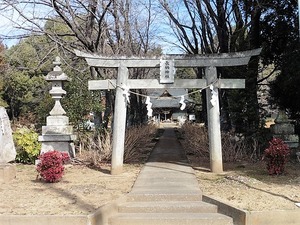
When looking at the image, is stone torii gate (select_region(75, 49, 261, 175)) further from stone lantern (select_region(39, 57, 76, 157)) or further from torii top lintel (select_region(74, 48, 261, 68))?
stone lantern (select_region(39, 57, 76, 157))

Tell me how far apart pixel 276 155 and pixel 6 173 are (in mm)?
6749

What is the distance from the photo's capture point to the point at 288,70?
589 inches

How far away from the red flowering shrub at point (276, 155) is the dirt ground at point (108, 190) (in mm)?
218

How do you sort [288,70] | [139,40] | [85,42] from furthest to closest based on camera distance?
1. [139,40]
2. [85,42]
3. [288,70]

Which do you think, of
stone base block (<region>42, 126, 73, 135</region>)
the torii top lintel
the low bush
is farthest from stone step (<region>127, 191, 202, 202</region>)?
the low bush

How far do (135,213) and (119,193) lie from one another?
0.88m

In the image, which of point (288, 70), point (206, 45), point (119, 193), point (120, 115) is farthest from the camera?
point (206, 45)

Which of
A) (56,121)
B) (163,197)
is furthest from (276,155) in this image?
(56,121)

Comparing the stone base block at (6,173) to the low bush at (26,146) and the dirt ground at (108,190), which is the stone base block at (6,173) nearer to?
the dirt ground at (108,190)

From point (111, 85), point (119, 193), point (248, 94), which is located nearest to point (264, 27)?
point (248, 94)

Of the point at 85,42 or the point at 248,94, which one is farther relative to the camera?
the point at 85,42

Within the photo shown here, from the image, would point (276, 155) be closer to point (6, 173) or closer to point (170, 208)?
point (170, 208)

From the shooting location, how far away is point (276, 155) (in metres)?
9.31

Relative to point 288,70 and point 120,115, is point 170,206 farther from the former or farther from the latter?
point 288,70
